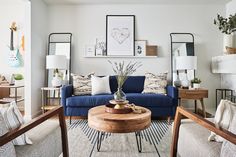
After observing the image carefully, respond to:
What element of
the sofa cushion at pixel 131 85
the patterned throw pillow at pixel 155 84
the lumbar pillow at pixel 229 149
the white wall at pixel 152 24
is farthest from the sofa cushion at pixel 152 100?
the lumbar pillow at pixel 229 149

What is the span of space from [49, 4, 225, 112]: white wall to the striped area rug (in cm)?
185

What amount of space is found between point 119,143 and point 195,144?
1284 millimetres

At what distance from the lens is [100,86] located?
3.93m

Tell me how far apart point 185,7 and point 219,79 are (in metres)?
1.90

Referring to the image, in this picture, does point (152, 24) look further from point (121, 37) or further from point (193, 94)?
point (193, 94)

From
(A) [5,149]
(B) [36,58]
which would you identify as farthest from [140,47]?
(A) [5,149]

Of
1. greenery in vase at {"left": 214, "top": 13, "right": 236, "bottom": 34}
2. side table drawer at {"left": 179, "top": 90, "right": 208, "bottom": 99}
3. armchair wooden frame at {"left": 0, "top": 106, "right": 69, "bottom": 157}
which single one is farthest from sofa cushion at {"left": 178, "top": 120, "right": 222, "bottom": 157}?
greenery in vase at {"left": 214, "top": 13, "right": 236, "bottom": 34}

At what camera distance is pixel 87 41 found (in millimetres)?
4680

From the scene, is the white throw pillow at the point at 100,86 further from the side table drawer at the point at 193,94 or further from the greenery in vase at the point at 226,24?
the greenery in vase at the point at 226,24

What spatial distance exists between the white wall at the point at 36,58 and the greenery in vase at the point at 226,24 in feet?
12.8

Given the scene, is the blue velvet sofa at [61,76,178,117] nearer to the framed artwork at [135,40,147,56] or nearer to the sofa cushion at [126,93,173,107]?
the sofa cushion at [126,93,173,107]

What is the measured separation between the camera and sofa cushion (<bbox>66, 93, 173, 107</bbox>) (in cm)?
359

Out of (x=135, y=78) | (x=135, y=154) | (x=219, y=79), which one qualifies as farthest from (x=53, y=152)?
(x=219, y=79)

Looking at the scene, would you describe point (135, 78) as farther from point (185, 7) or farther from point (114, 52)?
point (185, 7)
